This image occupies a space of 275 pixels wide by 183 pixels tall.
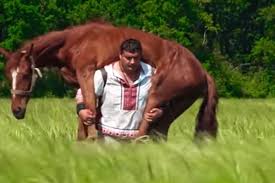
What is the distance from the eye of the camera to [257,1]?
67500 millimetres

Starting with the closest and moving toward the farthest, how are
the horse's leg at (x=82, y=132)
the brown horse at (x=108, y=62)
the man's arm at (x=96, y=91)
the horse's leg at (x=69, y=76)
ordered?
1. the man's arm at (x=96, y=91)
2. the horse's leg at (x=82, y=132)
3. the brown horse at (x=108, y=62)
4. the horse's leg at (x=69, y=76)

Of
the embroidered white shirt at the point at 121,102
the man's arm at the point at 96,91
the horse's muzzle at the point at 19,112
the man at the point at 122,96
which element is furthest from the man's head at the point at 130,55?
the horse's muzzle at the point at 19,112

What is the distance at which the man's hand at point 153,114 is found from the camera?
7.14 m

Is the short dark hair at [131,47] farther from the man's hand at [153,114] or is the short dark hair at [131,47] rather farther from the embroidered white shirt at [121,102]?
the man's hand at [153,114]

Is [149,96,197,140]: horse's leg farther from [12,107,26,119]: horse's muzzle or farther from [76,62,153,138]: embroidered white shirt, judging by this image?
[12,107,26,119]: horse's muzzle

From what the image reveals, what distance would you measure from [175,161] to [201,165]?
0.12m

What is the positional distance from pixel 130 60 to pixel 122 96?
0.99ft

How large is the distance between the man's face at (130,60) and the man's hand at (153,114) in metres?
0.37

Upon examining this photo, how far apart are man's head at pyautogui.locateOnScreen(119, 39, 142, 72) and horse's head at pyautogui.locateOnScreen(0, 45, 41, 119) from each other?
132 centimetres

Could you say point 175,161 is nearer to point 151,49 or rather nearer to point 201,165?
point 201,165

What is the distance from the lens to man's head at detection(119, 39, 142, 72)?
687 centimetres

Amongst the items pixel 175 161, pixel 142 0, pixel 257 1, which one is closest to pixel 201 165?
pixel 175 161

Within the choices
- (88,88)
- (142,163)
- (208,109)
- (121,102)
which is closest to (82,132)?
(88,88)

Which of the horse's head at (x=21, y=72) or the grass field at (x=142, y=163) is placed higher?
the grass field at (x=142, y=163)
